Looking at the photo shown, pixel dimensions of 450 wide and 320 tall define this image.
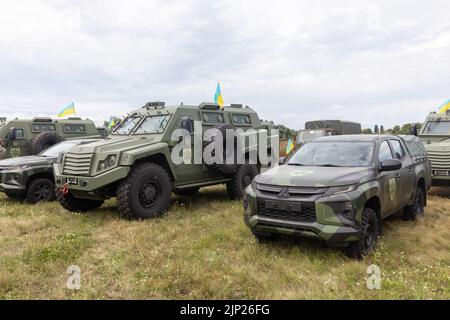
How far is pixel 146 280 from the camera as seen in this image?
13.5 feet

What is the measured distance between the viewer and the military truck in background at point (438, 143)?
877 centimetres

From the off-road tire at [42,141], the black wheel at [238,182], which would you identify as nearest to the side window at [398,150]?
the black wheel at [238,182]

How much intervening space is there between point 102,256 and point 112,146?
2.32m

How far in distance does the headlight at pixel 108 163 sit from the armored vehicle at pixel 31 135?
866 centimetres

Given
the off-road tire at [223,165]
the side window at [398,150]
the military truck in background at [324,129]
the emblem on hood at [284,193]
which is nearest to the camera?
the emblem on hood at [284,193]

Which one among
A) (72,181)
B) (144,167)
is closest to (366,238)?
(144,167)

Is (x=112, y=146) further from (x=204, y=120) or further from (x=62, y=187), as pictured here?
(x=204, y=120)

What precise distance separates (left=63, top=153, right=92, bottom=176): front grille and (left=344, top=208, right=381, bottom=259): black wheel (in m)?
4.39

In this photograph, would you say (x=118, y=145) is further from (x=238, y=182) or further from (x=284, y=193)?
(x=284, y=193)

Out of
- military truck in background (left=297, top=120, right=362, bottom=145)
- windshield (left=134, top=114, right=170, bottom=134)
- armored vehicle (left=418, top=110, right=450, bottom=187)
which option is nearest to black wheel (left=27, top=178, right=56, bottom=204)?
windshield (left=134, top=114, right=170, bottom=134)

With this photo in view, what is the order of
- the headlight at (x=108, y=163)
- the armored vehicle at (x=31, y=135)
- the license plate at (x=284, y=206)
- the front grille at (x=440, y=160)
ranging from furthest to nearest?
the armored vehicle at (x=31, y=135), the front grille at (x=440, y=160), the headlight at (x=108, y=163), the license plate at (x=284, y=206)

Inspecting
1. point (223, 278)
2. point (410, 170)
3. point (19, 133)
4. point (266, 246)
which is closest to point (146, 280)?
point (223, 278)

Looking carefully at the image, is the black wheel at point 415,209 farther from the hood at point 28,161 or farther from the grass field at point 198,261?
the hood at point 28,161

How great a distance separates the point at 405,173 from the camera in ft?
19.4
